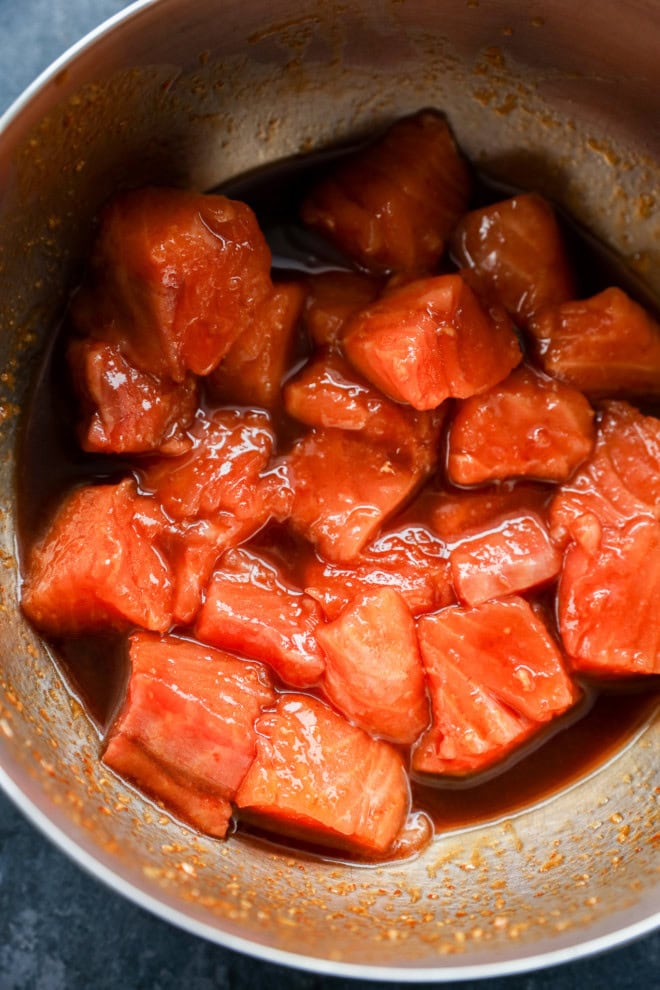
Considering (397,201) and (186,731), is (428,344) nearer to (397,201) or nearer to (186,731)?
(397,201)

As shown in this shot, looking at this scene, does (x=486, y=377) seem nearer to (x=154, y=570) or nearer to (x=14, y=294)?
(x=154, y=570)

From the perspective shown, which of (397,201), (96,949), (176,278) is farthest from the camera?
(397,201)

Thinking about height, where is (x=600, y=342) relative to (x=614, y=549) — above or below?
above

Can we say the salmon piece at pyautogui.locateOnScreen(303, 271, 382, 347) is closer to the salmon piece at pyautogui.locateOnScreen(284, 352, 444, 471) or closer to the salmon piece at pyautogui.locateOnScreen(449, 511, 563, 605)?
the salmon piece at pyautogui.locateOnScreen(284, 352, 444, 471)

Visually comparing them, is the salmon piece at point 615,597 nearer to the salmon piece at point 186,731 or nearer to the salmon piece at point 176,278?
the salmon piece at point 186,731

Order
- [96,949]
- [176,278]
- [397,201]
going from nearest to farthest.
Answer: [176,278]
[96,949]
[397,201]

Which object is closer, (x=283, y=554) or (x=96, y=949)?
(x=96, y=949)

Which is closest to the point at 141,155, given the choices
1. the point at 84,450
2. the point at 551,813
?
the point at 84,450

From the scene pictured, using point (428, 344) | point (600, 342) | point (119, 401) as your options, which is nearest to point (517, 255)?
point (600, 342)
